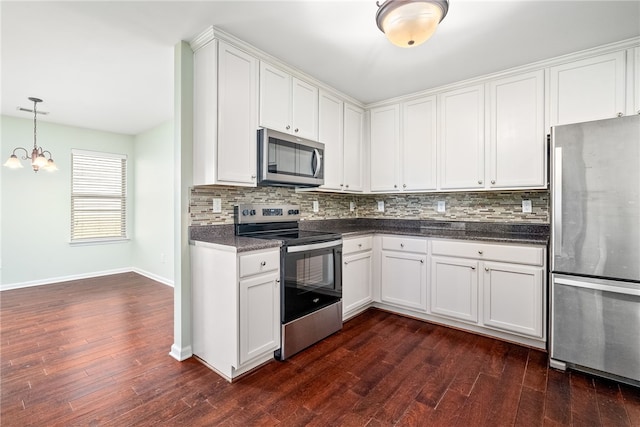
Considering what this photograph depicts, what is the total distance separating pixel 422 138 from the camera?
3.23m

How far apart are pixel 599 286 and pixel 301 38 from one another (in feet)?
8.83

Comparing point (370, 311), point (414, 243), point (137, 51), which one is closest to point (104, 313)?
point (137, 51)

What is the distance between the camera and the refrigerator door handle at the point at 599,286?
1.86 meters

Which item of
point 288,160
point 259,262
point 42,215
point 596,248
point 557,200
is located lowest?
point 259,262

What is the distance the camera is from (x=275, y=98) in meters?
2.56

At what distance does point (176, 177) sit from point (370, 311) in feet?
7.81

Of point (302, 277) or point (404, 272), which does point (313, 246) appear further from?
point (404, 272)

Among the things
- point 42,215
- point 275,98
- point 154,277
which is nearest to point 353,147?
point 275,98

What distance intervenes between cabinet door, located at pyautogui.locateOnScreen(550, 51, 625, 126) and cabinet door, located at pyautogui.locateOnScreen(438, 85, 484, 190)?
57cm

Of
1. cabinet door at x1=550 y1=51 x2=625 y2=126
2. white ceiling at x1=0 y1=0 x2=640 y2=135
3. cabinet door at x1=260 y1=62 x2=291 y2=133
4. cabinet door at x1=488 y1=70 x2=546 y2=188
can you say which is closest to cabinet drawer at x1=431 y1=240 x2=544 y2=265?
cabinet door at x1=488 y1=70 x2=546 y2=188

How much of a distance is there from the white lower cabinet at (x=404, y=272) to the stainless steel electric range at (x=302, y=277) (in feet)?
2.26

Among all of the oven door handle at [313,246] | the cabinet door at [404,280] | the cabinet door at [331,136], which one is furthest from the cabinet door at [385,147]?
the oven door handle at [313,246]

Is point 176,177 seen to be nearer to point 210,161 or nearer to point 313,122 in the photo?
point 210,161

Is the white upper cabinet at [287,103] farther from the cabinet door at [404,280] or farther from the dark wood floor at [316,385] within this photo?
→ the dark wood floor at [316,385]
